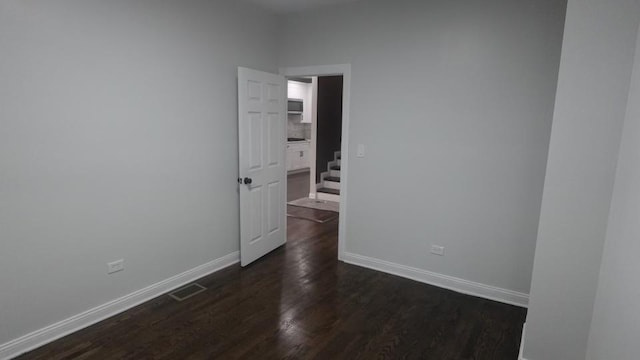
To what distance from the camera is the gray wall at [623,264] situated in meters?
1.44

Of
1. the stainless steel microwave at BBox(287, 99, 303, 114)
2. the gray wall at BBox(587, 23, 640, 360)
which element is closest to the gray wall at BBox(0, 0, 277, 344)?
the gray wall at BBox(587, 23, 640, 360)

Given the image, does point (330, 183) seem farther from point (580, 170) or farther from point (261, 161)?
point (580, 170)

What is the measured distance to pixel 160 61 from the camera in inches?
117

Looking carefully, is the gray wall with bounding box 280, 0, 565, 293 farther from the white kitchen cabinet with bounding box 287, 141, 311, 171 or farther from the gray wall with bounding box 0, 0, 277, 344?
the white kitchen cabinet with bounding box 287, 141, 311, 171

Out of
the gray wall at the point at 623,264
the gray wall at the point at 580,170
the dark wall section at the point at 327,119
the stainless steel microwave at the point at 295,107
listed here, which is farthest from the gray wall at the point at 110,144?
the stainless steel microwave at the point at 295,107

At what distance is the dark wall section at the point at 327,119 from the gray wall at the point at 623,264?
5312mm

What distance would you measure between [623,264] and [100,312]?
3.21m

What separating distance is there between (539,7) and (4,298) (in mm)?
4145

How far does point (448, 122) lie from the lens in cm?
328

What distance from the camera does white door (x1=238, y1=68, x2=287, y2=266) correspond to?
365 centimetres

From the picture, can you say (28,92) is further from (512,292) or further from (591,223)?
(512,292)

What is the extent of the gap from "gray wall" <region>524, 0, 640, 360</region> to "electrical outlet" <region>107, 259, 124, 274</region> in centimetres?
288

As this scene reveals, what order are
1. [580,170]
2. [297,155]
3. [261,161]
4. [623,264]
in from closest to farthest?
[623,264]
[580,170]
[261,161]
[297,155]

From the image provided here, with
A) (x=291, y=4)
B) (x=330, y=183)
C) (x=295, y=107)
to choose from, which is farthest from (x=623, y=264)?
(x=295, y=107)
